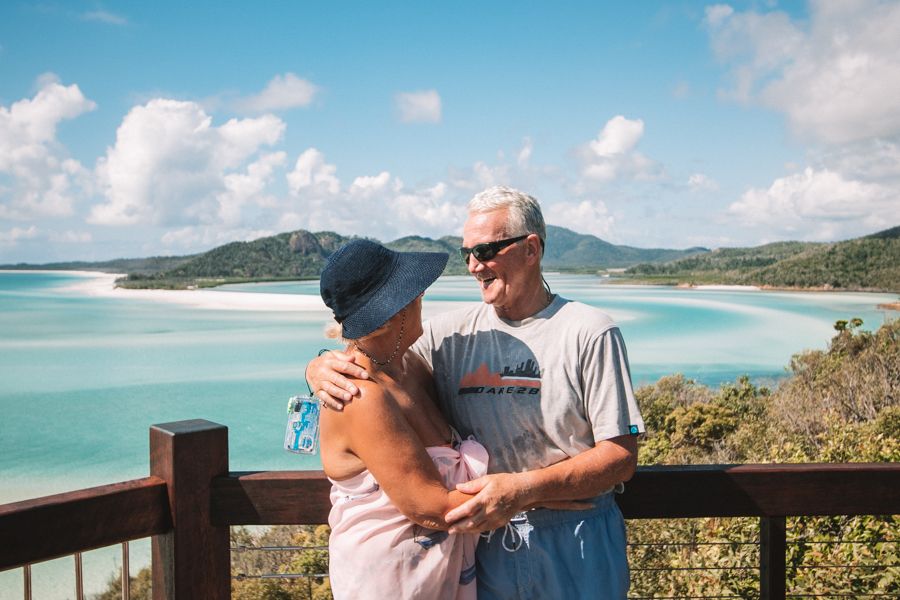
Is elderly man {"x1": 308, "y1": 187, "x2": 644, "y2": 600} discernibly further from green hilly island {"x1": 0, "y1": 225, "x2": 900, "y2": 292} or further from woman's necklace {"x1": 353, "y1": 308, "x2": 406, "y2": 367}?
green hilly island {"x1": 0, "y1": 225, "x2": 900, "y2": 292}

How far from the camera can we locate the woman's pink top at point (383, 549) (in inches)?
66.6

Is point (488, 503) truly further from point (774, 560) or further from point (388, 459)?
point (774, 560)

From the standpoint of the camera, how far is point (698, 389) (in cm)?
2052

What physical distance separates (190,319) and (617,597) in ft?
255

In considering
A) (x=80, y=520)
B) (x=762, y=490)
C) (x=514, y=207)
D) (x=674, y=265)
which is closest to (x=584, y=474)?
(x=762, y=490)

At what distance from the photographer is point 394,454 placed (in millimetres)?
1591

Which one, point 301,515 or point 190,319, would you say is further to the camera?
point 190,319

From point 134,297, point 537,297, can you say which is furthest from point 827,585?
point 134,297

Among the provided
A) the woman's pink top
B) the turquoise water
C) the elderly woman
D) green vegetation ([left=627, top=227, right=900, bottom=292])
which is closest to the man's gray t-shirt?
the elderly woman

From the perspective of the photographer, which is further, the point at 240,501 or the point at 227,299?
the point at 227,299

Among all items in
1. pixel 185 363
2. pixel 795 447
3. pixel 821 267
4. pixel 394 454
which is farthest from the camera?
pixel 821 267

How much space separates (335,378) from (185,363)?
172ft

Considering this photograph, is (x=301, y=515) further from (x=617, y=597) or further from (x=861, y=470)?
(x=861, y=470)

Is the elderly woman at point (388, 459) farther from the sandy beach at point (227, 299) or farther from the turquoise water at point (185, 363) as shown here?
the sandy beach at point (227, 299)
